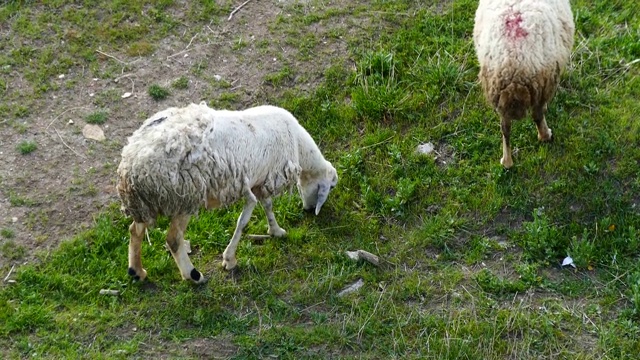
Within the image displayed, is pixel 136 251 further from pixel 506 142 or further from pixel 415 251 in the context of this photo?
pixel 506 142

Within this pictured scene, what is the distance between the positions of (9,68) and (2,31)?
73 centimetres

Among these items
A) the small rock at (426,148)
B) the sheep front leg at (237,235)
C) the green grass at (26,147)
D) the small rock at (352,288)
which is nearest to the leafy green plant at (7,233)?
the green grass at (26,147)

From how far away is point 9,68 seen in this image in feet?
27.8

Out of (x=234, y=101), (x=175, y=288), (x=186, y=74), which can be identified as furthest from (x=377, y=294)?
(x=186, y=74)

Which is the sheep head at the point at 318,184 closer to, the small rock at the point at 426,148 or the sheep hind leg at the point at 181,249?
the small rock at the point at 426,148

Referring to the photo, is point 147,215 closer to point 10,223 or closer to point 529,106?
point 10,223

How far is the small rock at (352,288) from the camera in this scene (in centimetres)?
624

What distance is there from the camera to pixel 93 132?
7762mm

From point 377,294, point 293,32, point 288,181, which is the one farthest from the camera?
point 293,32

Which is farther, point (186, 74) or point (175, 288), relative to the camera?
point (186, 74)

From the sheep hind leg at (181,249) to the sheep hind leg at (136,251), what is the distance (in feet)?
0.76

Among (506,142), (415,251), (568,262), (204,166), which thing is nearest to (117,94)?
(204,166)

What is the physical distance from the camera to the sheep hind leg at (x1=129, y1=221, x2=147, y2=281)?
6074 millimetres

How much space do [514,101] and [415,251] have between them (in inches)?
62.1
